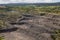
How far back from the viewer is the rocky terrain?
2.79 metres

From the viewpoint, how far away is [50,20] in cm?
331

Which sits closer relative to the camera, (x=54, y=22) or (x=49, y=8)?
(x=54, y=22)

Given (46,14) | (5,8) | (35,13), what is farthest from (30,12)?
(5,8)

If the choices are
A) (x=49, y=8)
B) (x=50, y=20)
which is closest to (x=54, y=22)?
(x=50, y=20)

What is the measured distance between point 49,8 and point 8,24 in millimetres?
1105

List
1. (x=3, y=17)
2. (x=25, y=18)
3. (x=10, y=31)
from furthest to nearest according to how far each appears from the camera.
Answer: (x=25, y=18)
(x=3, y=17)
(x=10, y=31)

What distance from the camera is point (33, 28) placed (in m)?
3.09

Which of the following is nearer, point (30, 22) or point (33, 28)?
point (33, 28)

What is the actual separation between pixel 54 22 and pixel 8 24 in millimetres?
985

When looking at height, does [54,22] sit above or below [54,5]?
below

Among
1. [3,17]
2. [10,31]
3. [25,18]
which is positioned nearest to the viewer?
[10,31]

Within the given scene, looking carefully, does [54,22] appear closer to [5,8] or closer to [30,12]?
[30,12]

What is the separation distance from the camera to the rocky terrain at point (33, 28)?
2787 mm

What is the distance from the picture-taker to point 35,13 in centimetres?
345
